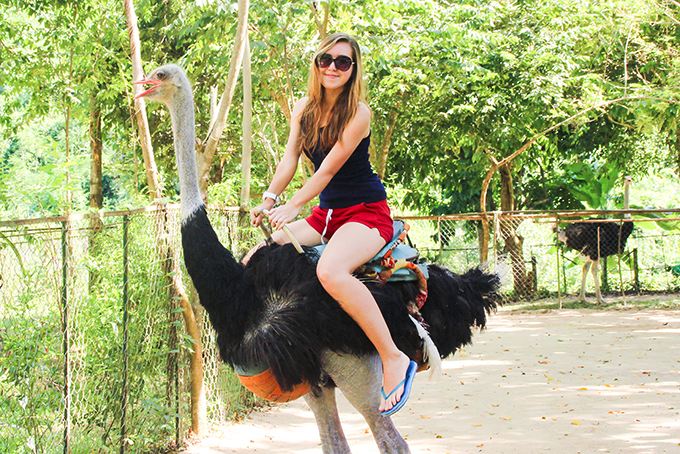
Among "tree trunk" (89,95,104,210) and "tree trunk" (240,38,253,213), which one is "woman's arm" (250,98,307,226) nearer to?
"tree trunk" (240,38,253,213)

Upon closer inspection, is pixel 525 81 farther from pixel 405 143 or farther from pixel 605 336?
pixel 605 336

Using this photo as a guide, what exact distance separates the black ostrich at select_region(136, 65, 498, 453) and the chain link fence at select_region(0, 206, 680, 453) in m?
0.96

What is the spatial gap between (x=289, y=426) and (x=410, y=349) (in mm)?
2960

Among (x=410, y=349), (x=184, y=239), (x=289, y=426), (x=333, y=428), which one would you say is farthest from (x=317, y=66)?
(x=289, y=426)

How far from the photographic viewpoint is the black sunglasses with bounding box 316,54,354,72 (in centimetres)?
288

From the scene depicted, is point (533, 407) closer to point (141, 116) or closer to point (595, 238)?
point (141, 116)

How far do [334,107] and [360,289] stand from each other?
0.84 meters

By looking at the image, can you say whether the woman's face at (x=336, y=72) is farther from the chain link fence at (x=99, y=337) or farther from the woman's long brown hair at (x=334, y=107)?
the chain link fence at (x=99, y=337)

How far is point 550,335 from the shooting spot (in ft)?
30.9

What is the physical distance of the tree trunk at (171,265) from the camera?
15.1 ft

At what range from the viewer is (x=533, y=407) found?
5.75 metres

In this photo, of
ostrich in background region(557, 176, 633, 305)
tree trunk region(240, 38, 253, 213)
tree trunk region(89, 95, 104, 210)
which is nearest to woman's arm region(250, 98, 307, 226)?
tree trunk region(240, 38, 253, 213)

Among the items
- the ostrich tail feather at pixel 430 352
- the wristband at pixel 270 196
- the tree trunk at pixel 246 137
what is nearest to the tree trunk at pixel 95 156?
the tree trunk at pixel 246 137

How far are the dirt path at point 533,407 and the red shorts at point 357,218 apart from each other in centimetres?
240
